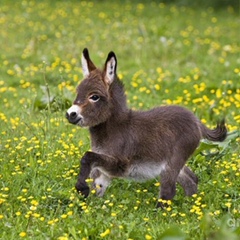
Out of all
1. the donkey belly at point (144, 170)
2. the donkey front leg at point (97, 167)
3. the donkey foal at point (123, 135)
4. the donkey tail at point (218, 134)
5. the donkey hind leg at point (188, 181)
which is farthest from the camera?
the donkey tail at point (218, 134)

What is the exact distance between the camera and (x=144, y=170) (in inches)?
267

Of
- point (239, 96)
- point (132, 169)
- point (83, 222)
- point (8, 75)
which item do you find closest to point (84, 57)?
point (132, 169)

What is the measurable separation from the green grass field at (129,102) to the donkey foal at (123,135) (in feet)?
0.83

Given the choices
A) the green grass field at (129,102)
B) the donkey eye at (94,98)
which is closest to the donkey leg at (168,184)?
the green grass field at (129,102)

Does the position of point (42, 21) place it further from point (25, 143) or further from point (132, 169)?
point (132, 169)

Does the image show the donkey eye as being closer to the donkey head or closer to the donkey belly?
the donkey head

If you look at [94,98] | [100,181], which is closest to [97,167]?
[100,181]

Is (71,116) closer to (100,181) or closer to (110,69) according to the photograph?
(110,69)

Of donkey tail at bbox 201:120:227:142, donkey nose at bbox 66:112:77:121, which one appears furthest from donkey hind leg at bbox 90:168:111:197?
donkey tail at bbox 201:120:227:142

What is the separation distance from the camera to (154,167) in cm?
680

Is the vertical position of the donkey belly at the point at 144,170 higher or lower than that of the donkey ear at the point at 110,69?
lower

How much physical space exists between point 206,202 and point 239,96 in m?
3.59

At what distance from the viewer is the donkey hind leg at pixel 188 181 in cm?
708

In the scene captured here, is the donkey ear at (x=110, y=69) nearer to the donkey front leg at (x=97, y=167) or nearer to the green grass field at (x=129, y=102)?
the donkey front leg at (x=97, y=167)
